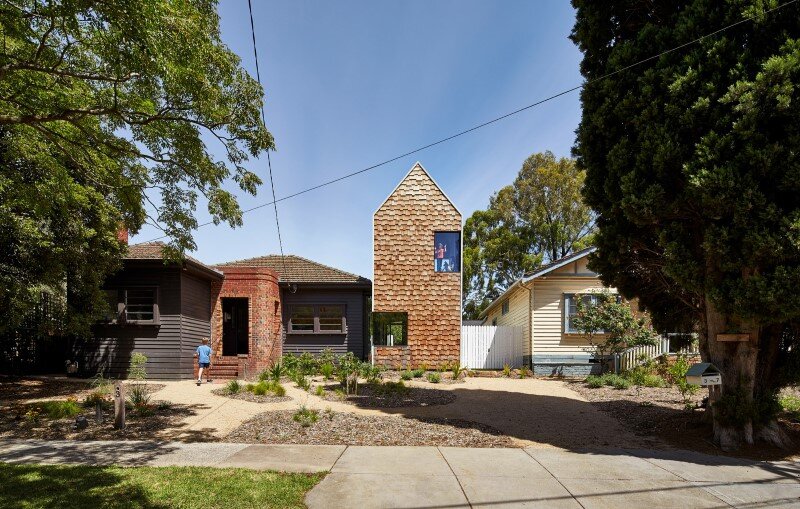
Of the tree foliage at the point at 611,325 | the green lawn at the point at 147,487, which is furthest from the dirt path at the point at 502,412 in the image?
the tree foliage at the point at 611,325

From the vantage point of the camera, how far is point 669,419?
10070 mm

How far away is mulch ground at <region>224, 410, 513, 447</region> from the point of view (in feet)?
26.2

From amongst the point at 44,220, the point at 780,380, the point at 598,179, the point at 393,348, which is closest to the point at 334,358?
the point at 393,348

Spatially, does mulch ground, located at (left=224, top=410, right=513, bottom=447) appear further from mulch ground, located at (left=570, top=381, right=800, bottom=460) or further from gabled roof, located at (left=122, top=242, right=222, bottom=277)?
A: gabled roof, located at (left=122, top=242, right=222, bottom=277)

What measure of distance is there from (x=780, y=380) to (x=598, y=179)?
491cm

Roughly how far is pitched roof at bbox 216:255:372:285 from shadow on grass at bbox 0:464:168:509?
1384cm

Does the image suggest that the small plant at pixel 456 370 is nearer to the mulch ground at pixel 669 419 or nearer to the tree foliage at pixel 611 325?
the mulch ground at pixel 669 419

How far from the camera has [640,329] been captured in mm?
17109

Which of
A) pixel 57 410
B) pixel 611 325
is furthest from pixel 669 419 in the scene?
pixel 57 410

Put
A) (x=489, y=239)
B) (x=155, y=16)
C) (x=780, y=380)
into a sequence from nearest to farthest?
1. (x=155, y=16)
2. (x=780, y=380)
3. (x=489, y=239)

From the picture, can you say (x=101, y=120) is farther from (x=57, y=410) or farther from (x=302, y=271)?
(x=302, y=271)

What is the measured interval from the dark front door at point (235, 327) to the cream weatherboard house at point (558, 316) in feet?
39.7

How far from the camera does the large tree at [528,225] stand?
3325cm

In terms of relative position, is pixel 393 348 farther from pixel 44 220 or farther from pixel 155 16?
pixel 155 16
